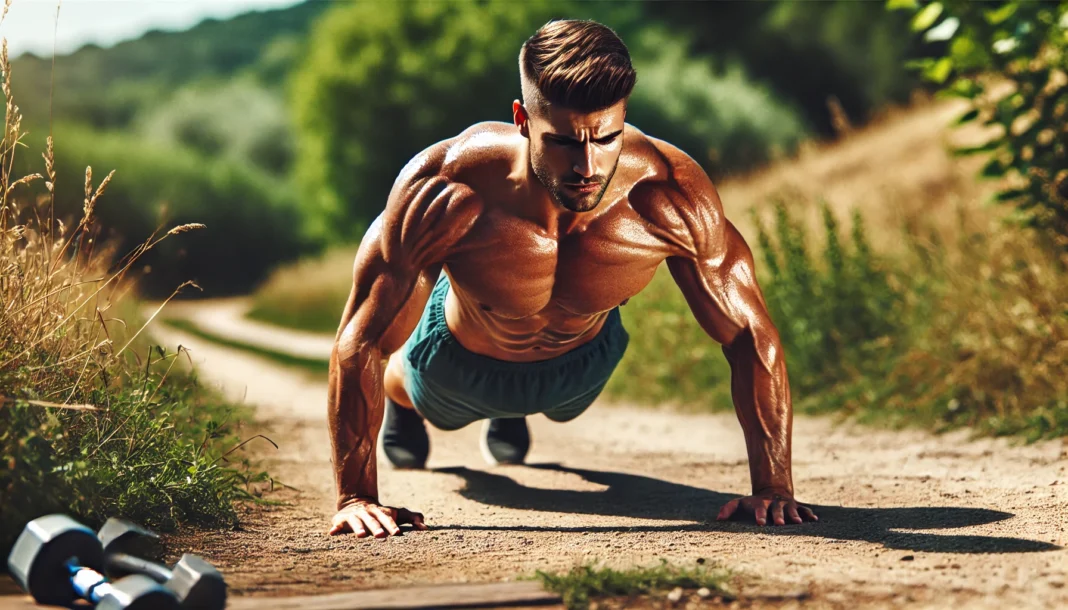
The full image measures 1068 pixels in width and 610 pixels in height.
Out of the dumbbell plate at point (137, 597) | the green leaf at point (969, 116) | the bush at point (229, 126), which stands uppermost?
the bush at point (229, 126)

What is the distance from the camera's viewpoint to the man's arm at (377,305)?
3.16 meters

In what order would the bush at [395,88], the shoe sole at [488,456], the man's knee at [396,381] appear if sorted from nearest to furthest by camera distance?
the man's knee at [396,381] < the shoe sole at [488,456] < the bush at [395,88]

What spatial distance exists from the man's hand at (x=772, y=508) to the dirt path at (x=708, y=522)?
47mm

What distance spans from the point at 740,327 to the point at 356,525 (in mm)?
1308

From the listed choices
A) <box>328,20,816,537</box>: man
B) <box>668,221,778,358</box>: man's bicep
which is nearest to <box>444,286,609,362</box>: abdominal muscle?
<box>328,20,816,537</box>: man

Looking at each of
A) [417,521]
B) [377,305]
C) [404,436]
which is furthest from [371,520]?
[404,436]

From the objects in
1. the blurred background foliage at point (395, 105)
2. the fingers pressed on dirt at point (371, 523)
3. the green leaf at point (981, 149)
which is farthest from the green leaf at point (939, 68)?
the blurred background foliage at point (395, 105)

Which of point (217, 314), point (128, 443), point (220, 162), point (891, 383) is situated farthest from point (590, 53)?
point (220, 162)

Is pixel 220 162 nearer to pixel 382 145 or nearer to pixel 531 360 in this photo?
pixel 382 145

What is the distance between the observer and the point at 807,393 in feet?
20.1

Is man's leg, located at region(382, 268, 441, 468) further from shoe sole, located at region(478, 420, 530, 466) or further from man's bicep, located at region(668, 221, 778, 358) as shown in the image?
man's bicep, located at region(668, 221, 778, 358)

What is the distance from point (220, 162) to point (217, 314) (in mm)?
8244

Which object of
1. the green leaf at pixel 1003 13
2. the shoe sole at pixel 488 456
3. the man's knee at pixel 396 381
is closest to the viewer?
the man's knee at pixel 396 381

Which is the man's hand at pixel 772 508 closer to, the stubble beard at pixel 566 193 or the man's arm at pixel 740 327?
the man's arm at pixel 740 327
